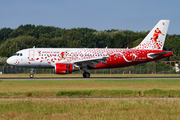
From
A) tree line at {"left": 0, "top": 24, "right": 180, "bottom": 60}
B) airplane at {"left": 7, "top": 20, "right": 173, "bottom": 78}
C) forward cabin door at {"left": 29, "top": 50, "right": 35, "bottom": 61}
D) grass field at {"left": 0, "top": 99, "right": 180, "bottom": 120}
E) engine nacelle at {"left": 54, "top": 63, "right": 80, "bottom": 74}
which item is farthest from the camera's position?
tree line at {"left": 0, "top": 24, "right": 180, "bottom": 60}

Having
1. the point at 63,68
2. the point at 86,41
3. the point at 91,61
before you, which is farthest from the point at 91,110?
the point at 86,41

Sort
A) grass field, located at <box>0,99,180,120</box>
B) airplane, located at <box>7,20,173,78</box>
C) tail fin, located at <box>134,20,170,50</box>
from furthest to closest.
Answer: tail fin, located at <box>134,20,170,50</box>, airplane, located at <box>7,20,173,78</box>, grass field, located at <box>0,99,180,120</box>

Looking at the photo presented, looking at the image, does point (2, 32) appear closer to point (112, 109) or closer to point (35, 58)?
point (35, 58)

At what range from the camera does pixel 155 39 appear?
51.3 metres

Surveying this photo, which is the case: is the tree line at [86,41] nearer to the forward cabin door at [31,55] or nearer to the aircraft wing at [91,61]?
the forward cabin door at [31,55]

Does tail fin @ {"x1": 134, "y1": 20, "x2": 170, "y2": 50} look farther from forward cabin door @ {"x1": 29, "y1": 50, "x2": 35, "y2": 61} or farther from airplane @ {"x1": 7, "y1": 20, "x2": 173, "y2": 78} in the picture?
forward cabin door @ {"x1": 29, "y1": 50, "x2": 35, "y2": 61}

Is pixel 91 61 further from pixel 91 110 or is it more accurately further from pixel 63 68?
pixel 91 110

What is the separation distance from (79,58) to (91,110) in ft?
103

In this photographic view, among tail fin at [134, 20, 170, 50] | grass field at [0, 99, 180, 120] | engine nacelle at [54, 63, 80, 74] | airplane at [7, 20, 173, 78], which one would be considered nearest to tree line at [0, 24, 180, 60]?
airplane at [7, 20, 173, 78]

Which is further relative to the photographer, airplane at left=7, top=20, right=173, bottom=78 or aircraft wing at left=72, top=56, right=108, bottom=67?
airplane at left=7, top=20, right=173, bottom=78

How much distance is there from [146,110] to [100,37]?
108106 mm

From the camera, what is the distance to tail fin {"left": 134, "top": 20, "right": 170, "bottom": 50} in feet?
168

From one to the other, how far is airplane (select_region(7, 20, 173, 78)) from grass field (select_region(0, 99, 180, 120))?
27.0m

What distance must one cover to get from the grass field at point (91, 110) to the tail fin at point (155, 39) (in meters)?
33.3
